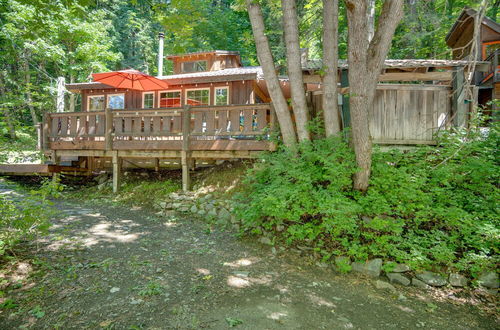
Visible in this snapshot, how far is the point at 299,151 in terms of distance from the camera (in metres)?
5.38

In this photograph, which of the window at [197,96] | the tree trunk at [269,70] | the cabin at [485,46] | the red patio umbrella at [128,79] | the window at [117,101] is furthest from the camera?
the cabin at [485,46]

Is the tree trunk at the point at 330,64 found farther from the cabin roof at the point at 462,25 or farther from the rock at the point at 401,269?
the cabin roof at the point at 462,25

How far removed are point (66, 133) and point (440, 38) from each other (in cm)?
2058

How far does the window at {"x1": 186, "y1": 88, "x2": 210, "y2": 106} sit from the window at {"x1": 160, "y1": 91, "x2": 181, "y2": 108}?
20.4 inches

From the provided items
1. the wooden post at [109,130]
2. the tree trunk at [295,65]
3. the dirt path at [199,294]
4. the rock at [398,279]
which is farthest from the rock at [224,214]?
the wooden post at [109,130]

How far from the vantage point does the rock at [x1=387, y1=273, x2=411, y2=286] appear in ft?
12.9

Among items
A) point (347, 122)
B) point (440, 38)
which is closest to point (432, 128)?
point (347, 122)

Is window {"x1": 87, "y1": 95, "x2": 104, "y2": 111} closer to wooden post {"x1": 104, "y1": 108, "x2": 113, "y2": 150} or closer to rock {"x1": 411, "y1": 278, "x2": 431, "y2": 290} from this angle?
wooden post {"x1": 104, "y1": 108, "x2": 113, "y2": 150}

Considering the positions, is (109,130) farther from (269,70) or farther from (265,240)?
(265,240)

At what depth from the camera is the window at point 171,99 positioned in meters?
12.2

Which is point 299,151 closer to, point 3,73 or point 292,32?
point 292,32

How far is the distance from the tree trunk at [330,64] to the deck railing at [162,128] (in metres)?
1.52

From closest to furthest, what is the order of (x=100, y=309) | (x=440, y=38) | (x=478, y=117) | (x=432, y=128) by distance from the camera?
1. (x=100, y=309)
2. (x=478, y=117)
3. (x=432, y=128)
4. (x=440, y=38)

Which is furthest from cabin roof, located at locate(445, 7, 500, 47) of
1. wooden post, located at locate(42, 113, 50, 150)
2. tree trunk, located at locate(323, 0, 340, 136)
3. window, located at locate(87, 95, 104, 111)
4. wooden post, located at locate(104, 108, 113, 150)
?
wooden post, located at locate(42, 113, 50, 150)
